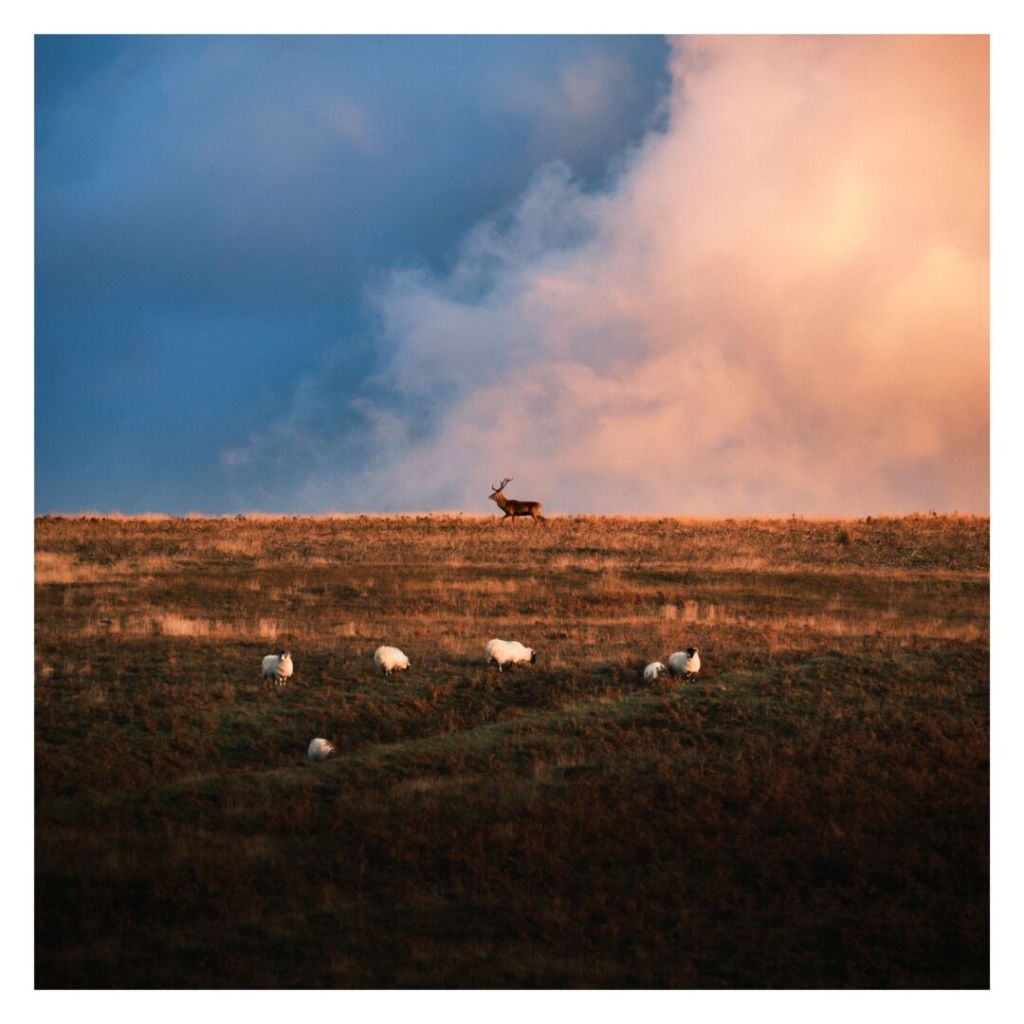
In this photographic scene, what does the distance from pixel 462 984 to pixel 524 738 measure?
8.88m

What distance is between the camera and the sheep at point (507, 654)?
2522 cm

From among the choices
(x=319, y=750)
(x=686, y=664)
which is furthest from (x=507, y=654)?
(x=319, y=750)

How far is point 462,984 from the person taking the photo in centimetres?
1148

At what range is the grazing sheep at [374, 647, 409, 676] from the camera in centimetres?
2473

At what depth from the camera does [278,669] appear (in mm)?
23812

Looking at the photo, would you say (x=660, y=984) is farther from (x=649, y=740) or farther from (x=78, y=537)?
(x=78, y=537)

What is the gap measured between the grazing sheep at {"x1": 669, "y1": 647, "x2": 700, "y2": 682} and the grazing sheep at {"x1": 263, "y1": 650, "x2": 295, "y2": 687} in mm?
8259

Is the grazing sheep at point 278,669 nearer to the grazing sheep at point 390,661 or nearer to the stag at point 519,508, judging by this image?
the grazing sheep at point 390,661

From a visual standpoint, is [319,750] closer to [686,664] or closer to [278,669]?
[278,669]

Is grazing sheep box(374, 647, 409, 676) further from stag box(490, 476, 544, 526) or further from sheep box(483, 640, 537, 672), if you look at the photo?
stag box(490, 476, 544, 526)

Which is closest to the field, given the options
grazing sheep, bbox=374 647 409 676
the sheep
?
grazing sheep, bbox=374 647 409 676

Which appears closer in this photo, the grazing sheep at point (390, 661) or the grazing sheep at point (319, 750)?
the grazing sheep at point (319, 750)

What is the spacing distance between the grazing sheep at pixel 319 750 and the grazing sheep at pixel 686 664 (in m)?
8.24

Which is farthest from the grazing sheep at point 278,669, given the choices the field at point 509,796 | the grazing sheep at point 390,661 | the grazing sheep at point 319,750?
the grazing sheep at point 319,750
